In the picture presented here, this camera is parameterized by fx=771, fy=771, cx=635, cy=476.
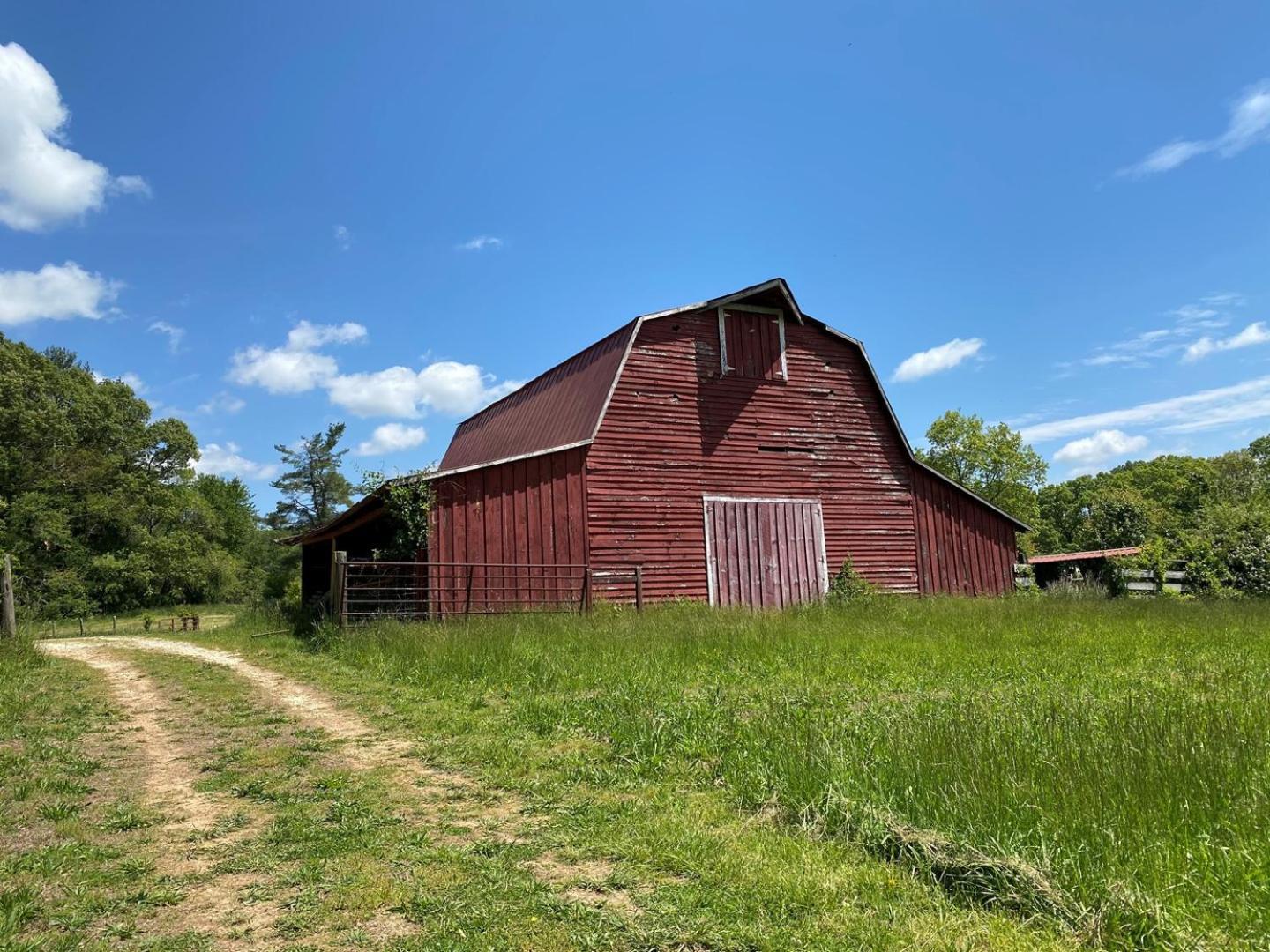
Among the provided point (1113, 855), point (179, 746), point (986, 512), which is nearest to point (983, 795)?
point (1113, 855)

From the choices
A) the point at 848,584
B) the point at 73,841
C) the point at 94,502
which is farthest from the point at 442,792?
the point at 94,502

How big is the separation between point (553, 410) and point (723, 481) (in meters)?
5.08

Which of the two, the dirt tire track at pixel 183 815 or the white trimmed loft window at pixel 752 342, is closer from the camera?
the dirt tire track at pixel 183 815

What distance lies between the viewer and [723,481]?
57.9ft

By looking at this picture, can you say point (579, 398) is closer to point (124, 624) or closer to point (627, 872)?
point (627, 872)

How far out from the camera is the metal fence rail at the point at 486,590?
1447 cm

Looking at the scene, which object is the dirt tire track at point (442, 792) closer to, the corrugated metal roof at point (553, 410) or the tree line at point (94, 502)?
the corrugated metal roof at point (553, 410)

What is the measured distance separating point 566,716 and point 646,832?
8.82 feet

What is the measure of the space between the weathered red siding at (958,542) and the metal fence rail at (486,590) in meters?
8.23

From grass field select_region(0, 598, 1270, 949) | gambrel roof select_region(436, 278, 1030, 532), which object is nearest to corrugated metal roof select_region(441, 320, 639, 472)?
gambrel roof select_region(436, 278, 1030, 532)

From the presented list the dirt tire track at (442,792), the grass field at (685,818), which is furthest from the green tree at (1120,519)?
the dirt tire track at (442,792)

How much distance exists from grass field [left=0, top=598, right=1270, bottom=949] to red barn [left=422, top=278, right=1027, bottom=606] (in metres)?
7.66

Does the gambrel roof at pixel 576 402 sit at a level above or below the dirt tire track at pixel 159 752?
above

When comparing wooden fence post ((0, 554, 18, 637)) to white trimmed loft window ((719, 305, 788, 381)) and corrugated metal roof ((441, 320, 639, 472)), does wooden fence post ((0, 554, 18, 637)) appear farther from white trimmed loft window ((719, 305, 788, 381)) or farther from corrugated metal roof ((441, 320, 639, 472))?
white trimmed loft window ((719, 305, 788, 381))
